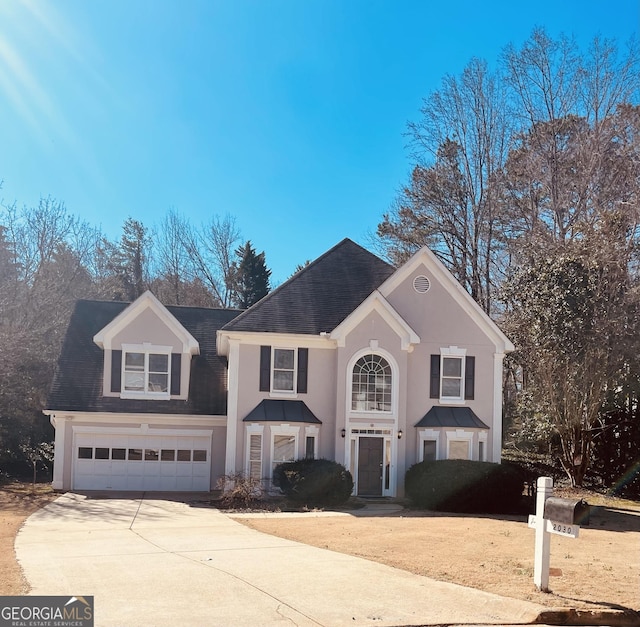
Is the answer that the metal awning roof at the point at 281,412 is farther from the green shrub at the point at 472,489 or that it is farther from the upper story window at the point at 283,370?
the green shrub at the point at 472,489

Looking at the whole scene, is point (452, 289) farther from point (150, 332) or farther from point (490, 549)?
point (490, 549)

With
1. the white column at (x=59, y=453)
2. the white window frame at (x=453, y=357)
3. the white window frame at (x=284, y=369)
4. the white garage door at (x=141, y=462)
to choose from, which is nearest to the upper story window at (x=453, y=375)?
the white window frame at (x=453, y=357)

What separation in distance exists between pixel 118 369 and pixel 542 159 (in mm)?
21080

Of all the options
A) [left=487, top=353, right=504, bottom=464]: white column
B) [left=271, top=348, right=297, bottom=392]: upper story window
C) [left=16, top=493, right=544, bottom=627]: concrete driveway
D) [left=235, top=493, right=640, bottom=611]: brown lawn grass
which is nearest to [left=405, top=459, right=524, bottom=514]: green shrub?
[left=235, top=493, right=640, bottom=611]: brown lawn grass

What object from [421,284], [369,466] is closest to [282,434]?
[369,466]

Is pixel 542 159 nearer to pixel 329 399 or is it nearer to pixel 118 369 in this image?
pixel 329 399

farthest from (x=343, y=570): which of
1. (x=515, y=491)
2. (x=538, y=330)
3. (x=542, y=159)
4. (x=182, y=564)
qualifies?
(x=542, y=159)

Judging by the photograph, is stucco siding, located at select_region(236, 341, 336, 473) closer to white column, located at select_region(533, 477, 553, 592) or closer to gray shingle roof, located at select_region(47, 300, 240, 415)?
gray shingle roof, located at select_region(47, 300, 240, 415)

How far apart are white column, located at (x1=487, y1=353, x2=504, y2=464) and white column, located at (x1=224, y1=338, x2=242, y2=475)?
858 centimetres

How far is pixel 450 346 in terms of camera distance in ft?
81.6

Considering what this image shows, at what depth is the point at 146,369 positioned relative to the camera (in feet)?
82.2

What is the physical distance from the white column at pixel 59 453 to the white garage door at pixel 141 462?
16.2 inches

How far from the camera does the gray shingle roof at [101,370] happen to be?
79.9ft

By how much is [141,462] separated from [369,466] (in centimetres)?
764
